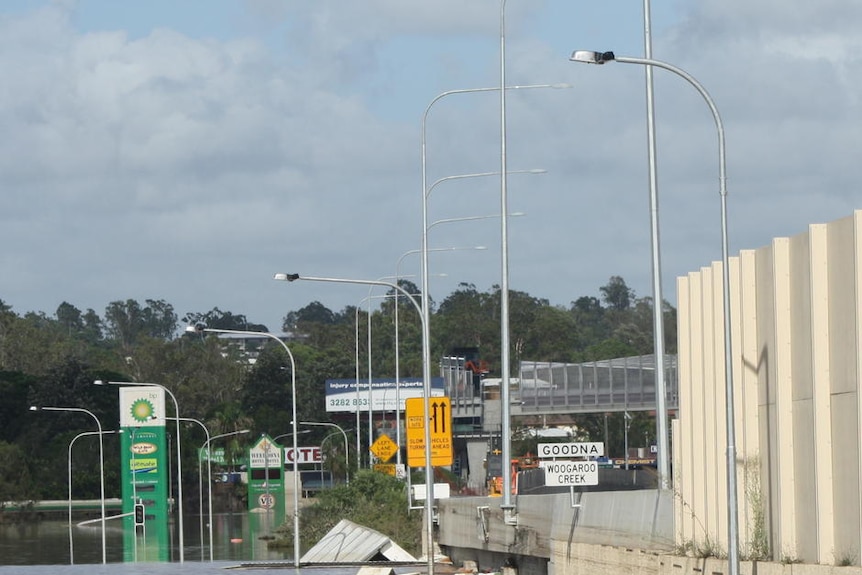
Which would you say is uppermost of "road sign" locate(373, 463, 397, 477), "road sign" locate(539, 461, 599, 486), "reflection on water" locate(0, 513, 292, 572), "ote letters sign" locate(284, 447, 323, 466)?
"road sign" locate(539, 461, 599, 486)

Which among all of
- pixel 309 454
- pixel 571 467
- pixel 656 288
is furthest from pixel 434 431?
pixel 309 454

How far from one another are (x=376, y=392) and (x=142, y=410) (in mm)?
44397

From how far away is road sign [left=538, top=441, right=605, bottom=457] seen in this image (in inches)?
1289

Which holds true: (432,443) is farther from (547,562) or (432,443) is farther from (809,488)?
(809,488)

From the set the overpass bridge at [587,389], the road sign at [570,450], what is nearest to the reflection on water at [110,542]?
the overpass bridge at [587,389]

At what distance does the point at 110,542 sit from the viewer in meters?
98.4

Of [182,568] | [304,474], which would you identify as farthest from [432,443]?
[304,474]

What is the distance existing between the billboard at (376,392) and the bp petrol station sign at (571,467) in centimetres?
9234

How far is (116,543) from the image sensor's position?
317 ft

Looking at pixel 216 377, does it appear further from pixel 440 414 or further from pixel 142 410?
pixel 440 414

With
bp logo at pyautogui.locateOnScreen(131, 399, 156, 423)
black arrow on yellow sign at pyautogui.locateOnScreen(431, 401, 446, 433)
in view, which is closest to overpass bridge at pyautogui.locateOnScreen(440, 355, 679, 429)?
bp logo at pyautogui.locateOnScreen(131, 399, 156, 423)

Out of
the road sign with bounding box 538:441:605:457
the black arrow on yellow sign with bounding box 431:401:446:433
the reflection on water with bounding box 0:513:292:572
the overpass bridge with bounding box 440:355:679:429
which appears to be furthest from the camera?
the overpass bridge with bounding box 440:355:679:429

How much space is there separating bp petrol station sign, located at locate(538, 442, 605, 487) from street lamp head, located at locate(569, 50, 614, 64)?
37.2ft

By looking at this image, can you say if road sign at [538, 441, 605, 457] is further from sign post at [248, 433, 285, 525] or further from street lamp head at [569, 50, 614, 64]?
sign post at [248, 433, 285, 525]
